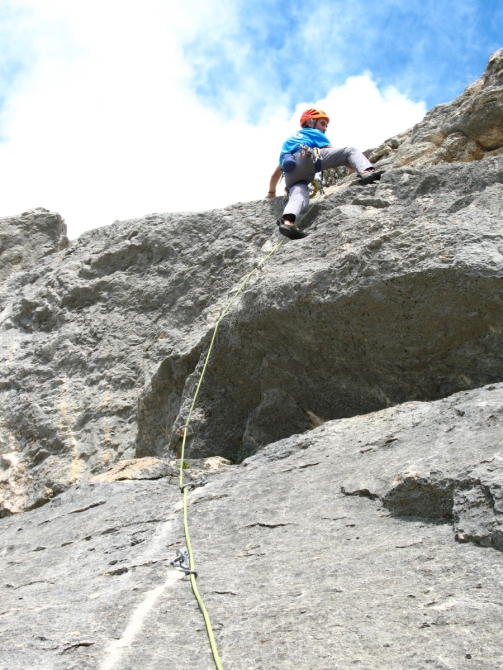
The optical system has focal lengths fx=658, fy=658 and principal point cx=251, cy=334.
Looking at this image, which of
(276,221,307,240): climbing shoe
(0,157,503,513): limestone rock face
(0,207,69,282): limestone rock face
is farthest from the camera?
(0,207,69,282): limestone rock face

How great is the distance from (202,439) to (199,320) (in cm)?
136

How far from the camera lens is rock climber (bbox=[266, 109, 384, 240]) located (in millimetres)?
6273

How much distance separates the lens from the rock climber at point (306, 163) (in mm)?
6273

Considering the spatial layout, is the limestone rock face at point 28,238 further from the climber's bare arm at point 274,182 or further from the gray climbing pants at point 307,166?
the gray climbing pants at point 307,166

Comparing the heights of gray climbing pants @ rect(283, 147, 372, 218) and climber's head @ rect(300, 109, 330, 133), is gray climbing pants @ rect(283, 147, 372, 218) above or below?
below

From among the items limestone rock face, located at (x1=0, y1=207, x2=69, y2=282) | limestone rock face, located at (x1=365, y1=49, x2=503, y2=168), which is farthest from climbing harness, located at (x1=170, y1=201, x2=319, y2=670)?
limestone rock face, located at (x1=0, y1=207, x2=69, y2=282)

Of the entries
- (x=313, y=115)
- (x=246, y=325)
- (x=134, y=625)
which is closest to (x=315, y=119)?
(x=313, y=115)

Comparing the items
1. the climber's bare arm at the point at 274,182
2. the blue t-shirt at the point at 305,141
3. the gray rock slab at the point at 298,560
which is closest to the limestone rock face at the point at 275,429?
the gray rock slab at the point at 298,560

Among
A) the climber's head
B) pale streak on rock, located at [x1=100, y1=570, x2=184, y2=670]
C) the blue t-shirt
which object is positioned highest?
the climber's head

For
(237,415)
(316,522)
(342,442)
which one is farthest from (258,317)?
(316,522)

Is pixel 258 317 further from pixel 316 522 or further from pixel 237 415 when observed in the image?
pixel 316 522

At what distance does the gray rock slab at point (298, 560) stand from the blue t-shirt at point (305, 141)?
3591 millimetres

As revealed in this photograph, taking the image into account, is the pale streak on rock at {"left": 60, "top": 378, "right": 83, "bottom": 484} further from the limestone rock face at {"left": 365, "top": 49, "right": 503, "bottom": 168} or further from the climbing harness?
the limestone rock face at {"left": 365, "top": 49, "right": 503, "bottom": 168}

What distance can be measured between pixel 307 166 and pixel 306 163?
0.03 meters
